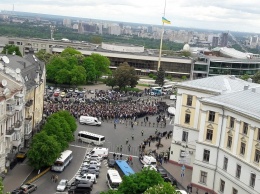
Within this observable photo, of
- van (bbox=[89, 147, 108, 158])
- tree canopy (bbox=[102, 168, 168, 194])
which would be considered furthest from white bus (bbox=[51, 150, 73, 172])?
tree canopy (bbox=[102, 168, 168, 194])

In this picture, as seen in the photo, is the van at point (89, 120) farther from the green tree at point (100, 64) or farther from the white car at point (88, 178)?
the green tree at point (100, 64)

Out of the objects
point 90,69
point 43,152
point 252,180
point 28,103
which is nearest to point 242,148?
point 252,180

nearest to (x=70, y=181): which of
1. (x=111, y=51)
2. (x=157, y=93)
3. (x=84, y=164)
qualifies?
(x=84, y=164)

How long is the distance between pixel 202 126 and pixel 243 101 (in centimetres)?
611

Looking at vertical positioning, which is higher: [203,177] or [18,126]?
[18,126]

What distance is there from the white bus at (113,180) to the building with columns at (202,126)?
9.53 metres

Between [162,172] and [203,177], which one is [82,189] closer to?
[162,172]

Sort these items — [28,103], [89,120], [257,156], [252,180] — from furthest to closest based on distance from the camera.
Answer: [89,120] < [28,103] < [252,180] < [257,156]

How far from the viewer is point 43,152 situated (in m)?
50.7

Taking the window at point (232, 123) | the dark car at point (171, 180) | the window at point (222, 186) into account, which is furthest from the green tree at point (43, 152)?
the window at point (232, 123)

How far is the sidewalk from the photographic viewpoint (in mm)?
48025

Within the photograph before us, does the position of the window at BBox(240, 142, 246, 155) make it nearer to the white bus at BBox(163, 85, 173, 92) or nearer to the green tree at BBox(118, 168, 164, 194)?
the green tree at BBox(118, 168, 164, 194)

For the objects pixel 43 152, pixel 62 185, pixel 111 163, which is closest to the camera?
pixel 62 185

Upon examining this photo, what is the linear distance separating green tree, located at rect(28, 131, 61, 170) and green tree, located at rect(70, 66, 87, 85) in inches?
2206
